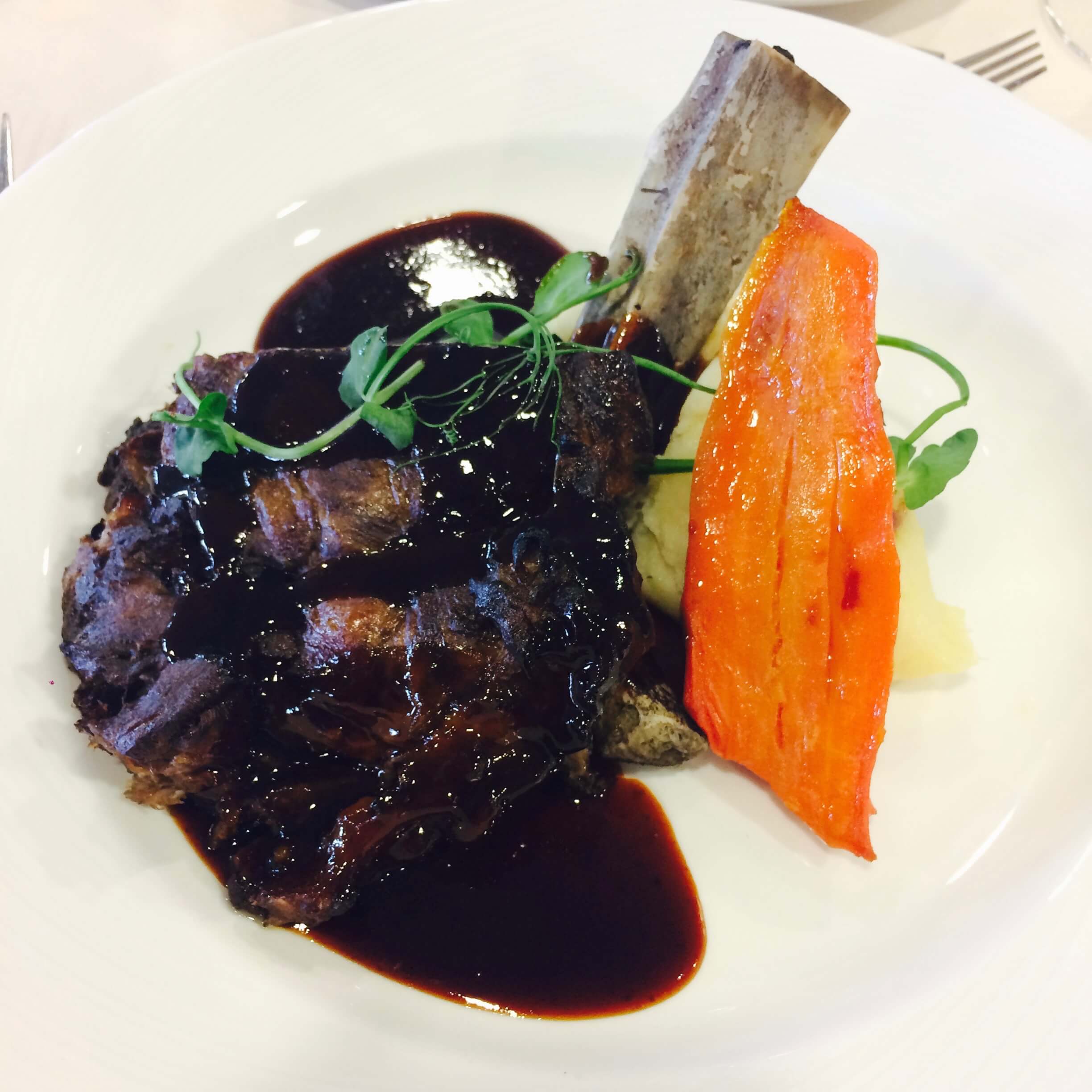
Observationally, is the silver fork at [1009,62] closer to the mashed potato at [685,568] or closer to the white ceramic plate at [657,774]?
the white ceramic plate at [657,774]

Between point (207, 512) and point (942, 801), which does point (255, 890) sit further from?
point (942, 801)

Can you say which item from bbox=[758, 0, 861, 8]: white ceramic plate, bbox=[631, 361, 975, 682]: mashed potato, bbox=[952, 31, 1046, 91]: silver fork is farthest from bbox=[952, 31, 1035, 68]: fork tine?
bbox=[631, 361, 975, 682]: mashed potato

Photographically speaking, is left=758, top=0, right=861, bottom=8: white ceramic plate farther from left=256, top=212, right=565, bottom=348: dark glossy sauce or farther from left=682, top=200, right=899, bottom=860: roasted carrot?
left=682, top=200, right=899, bottom=860: roasted carrot

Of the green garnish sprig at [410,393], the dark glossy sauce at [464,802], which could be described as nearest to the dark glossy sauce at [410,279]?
the green garnish sprig at [410,393]

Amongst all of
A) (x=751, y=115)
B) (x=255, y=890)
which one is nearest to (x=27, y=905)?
(x=255, y=890)

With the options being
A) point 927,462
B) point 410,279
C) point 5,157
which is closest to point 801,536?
point 927,462

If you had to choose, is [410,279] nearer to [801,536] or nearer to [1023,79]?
[801,536]
